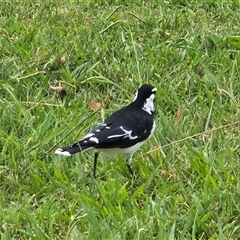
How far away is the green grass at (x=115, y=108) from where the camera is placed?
338 centimetres

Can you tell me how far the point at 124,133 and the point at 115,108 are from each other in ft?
3.22

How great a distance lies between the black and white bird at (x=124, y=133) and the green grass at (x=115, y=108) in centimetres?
14

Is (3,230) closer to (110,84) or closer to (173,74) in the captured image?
(110,84)

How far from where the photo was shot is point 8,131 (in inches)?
169

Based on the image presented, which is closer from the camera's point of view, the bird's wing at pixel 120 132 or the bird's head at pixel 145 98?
the bird's wing at pixel 120 132

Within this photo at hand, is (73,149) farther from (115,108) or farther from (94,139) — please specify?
(115,108)

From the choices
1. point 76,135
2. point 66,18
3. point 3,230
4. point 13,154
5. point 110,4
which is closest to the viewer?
point 3,230

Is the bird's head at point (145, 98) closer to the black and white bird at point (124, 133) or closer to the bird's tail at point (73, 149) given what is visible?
the black and white bird at point (124, 133)

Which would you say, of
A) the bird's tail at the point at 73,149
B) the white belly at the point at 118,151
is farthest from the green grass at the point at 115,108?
the bird's tail at the point at 73,149

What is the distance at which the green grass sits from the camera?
11.1ft

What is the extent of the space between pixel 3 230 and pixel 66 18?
3.03 m

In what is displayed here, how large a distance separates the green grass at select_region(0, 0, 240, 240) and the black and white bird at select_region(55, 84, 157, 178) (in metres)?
0.14

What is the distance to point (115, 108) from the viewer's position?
4.63 metres

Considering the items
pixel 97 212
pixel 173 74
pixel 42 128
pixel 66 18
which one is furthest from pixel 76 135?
pixel 66 18
